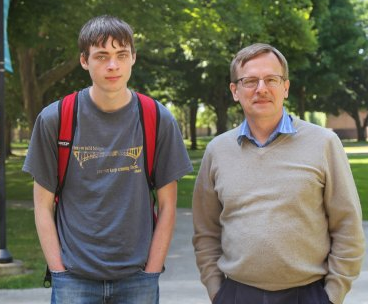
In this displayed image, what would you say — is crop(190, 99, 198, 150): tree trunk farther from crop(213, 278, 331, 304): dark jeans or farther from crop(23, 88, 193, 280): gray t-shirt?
crop(213, 278, 331, 304): dark jeans

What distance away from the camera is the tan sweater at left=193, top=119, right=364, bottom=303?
2.50 metres

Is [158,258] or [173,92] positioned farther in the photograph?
[173,92]

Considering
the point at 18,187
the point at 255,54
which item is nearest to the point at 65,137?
the point at 255,54

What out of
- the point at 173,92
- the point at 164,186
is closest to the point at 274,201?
the point at 164,186

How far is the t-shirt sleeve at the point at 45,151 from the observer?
8.59ft

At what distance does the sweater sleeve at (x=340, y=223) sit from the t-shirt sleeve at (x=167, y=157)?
0.62m

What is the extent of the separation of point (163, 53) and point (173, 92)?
17688 millimetres

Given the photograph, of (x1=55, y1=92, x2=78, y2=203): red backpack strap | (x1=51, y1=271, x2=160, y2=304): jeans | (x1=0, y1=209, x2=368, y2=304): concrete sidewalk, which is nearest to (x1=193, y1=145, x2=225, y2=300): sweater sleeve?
(x1=51, y1=271, x2=160, y2=304): jeans

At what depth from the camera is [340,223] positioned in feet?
8.47

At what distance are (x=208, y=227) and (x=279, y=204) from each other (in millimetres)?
475

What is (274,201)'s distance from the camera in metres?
2.52

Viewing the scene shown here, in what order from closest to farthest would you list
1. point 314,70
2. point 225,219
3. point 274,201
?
point 274,201 < point 225,219 < point 314,70

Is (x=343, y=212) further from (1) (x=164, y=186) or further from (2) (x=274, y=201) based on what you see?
(1) (x=164, y=186)

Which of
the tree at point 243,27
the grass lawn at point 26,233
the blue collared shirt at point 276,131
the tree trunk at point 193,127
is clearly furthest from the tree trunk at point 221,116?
the blue collared shirt at point 276,131
